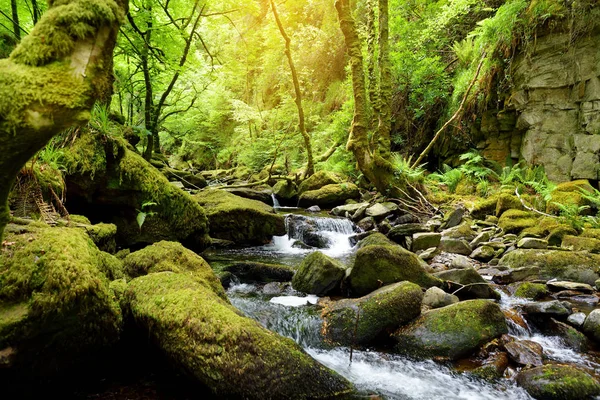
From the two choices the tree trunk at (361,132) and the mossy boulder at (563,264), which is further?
the tree trunk at (361,132)

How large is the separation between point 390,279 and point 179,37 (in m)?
8.56

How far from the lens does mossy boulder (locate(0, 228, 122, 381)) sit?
2.06 metres

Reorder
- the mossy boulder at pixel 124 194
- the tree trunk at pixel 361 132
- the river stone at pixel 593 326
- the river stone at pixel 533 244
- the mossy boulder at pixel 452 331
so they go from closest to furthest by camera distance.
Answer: the mossy boulder at pixel 452 331 → the river stone at pixel 593 326 → the mossy boulder at pixel 124 194 → the river stone at pixel 533 244 → the tree trunk at pixel 361 132

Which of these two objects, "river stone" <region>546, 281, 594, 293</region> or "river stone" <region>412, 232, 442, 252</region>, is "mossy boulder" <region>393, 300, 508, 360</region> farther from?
"river stone" <region>412, 232, 442, 252</region>

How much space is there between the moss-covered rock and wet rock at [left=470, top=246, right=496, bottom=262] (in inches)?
50.8

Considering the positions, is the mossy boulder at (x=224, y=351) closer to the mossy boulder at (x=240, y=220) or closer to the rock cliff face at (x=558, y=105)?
the mossy boulder at (x=240, y=220)

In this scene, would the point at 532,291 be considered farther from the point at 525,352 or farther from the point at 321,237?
the point at 321,237

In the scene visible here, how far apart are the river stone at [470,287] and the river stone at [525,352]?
1.17 m

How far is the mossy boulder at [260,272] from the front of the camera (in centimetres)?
598

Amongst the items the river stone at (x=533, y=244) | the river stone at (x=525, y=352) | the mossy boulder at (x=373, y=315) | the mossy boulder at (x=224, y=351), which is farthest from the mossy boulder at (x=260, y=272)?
the river stone at (x=533, y=244)

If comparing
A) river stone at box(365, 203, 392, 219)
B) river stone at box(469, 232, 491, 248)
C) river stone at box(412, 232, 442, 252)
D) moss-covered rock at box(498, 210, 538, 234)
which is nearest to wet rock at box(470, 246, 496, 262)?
river stone at box(469, 232, 491, 248)

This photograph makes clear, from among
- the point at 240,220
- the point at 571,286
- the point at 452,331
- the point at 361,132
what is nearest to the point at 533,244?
the point at 571,286

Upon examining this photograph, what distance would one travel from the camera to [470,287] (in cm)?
506

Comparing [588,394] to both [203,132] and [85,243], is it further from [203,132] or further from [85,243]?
[203,132]
